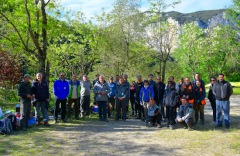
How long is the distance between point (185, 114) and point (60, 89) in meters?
4.36

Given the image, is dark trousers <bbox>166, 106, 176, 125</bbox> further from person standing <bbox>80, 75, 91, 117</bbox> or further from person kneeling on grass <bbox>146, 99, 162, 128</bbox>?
person standing <bbox>80, 75, 91, 117</bbox>

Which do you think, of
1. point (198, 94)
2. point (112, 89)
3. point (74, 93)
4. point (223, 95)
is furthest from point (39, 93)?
point (223, 95)

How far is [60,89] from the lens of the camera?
9375mm

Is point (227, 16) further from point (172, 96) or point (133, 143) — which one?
point (133, 143)

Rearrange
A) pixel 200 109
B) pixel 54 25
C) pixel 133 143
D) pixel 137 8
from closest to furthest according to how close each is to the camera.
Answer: pixel 133 143 → pixel 200 109 → pixel 54 25 → pixel 137 8

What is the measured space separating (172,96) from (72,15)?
1459cm

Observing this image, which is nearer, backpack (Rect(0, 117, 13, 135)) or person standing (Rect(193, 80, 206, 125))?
backpack (Rect(0, 117, 13, 135))

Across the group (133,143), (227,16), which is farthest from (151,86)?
(227,16)

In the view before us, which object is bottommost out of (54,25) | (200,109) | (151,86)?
(200,109)

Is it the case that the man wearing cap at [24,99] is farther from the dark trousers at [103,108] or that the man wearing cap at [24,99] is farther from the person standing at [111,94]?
the person standing at [111,94]

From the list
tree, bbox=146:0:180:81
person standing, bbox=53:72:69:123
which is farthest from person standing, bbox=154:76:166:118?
tree, bbox=146:0:180:81

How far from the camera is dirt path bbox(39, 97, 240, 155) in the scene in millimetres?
6277

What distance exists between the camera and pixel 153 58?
29.0 metres

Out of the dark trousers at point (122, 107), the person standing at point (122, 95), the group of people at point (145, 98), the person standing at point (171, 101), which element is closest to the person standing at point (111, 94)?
the group of people at point (145, 98)
